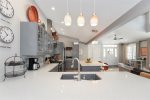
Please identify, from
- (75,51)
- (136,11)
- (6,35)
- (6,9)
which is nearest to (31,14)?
(6,9)

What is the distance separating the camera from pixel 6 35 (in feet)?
8.31

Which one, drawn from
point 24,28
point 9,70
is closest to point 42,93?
point 9,70

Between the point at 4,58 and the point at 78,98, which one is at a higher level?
the point at 4,58

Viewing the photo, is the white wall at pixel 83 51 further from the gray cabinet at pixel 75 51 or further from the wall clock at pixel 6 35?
the wall clock at pixel 6 35

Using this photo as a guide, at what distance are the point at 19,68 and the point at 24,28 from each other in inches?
39.0

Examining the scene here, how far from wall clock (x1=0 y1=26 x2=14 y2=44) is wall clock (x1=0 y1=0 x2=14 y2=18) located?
24cm

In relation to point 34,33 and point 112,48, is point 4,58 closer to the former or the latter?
point 34,33

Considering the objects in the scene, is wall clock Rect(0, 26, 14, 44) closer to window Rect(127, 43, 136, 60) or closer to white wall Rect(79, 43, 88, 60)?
window Rect(127, 43, 136, 60)

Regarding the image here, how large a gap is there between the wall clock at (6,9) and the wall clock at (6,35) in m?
0.24

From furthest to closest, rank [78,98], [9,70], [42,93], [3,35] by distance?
[9,70], [3,35], [42,93], [78,98]

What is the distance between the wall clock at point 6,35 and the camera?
94.7 inches

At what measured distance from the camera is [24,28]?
323cm


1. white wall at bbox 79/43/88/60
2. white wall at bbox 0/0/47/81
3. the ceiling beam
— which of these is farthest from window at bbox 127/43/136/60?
white wall at bbox 0/0/47/81

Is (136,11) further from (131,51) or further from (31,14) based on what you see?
(131,51)
